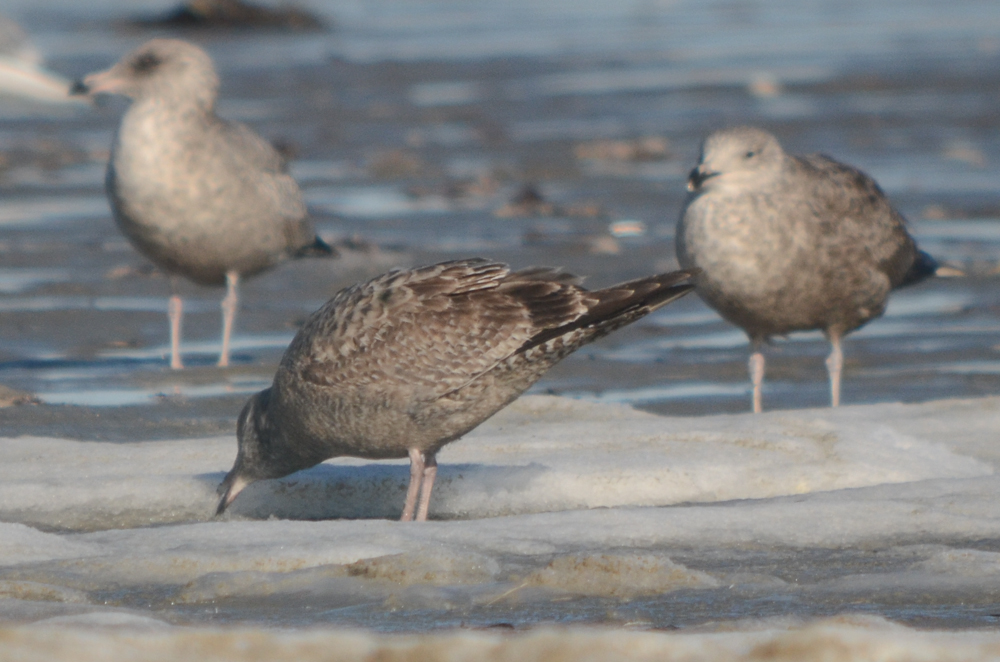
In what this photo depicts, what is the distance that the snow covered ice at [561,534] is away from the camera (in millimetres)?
4016

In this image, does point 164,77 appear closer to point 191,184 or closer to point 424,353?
point 191,184

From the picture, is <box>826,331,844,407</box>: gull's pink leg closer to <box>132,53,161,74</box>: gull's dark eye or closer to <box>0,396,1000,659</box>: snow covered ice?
<box>0,396,1000,659</box>: snow covered ice

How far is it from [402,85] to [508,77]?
1576mm

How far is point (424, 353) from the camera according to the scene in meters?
5.09

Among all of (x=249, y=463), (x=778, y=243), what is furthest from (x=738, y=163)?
(x=249, y=463)

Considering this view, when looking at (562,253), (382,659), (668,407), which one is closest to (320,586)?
(382,659)

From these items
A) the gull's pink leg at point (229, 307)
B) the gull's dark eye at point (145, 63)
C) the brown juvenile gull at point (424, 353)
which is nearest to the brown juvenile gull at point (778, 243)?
the brown juvenile gull at point (424, 353)

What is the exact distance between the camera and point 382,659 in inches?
122

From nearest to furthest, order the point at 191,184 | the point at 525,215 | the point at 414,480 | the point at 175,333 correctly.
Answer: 1. the point at 414,480
2. the point at 175,333
3. the point at 191,184
4. the point at 525,215

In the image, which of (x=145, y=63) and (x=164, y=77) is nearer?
(x=164, y=77)

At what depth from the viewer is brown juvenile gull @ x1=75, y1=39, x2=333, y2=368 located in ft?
27.8

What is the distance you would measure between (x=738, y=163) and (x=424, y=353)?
115 inches

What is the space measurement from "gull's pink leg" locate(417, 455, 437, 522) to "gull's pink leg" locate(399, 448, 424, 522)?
0.02 metres

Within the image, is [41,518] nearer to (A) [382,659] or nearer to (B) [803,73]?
(A) [382,659]
